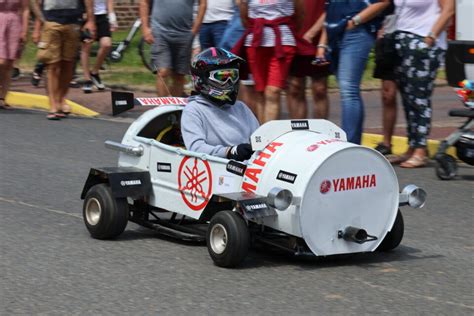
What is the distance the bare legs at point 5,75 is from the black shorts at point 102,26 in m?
2.13

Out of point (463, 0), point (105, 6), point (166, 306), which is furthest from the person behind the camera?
point (105, 6)

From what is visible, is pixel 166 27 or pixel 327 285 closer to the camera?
pixel 327 285

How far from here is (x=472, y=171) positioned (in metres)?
9.79

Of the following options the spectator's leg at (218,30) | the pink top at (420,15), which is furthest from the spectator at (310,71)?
the spectator's leg at (218,30)

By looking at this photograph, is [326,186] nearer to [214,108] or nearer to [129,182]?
[214,108]

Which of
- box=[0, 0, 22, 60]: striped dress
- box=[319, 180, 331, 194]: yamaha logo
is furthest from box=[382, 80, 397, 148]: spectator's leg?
box=[0, 0, 22, 60]: striped dress

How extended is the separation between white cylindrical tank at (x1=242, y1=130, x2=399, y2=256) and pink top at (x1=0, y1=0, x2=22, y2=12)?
7.53 metres

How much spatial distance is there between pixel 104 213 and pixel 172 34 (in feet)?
16.3

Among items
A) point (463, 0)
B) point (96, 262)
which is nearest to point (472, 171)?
point (463, 0)

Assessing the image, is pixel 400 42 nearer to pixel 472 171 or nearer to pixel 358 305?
pixel 472 171

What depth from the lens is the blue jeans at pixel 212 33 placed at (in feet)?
37.9

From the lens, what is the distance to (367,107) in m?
14.3

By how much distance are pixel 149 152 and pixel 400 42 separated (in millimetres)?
3489

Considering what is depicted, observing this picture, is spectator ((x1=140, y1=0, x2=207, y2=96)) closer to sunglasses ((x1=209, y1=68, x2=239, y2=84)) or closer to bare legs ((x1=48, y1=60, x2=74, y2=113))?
bare legs ((x1=48, y1=60, x2=74, y2=113))
